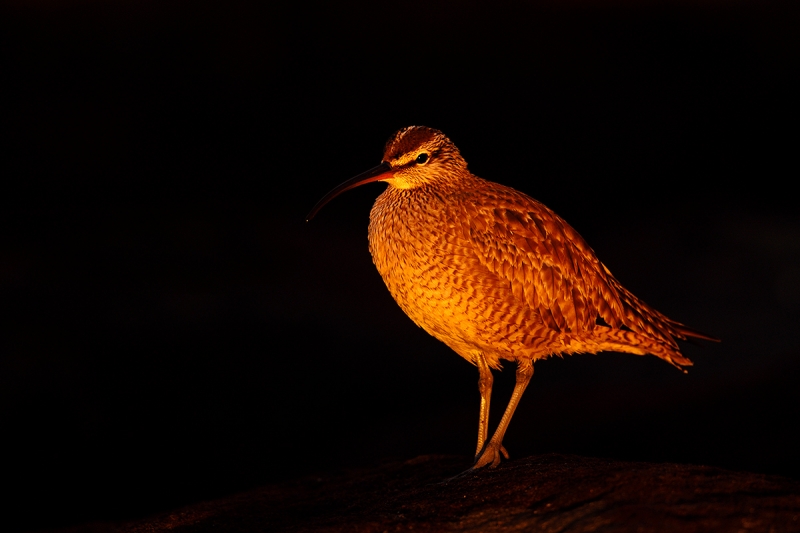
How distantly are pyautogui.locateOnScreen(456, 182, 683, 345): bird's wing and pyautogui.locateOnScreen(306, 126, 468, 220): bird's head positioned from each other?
377 mm

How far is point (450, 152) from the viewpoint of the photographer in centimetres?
659

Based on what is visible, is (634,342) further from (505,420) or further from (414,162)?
(414,162)

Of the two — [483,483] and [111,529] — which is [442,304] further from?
[111,529]

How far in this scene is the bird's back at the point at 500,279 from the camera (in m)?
5.91

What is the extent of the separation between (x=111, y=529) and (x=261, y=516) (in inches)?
60.4

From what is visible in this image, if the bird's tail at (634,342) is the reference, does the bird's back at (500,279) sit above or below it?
above

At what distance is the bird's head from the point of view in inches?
250

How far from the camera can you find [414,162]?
638cm

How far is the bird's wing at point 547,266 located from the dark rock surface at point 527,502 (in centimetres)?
116

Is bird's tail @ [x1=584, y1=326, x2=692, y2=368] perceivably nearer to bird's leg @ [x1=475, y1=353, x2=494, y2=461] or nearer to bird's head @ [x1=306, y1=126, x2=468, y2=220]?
bird's leg @ [x1=475, y1=353, x2=494, y2=461]

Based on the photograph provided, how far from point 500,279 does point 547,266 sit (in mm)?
501

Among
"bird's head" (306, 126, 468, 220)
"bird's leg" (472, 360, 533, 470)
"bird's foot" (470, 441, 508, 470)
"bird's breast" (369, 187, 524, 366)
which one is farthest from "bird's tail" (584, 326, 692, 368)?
"bird's head" (306, 126, 468, 220)

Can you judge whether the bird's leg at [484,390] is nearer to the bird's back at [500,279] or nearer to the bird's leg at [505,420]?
the bird's back at [500,279]

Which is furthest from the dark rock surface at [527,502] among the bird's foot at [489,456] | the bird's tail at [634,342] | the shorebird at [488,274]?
the bird's tail at [634,342]
